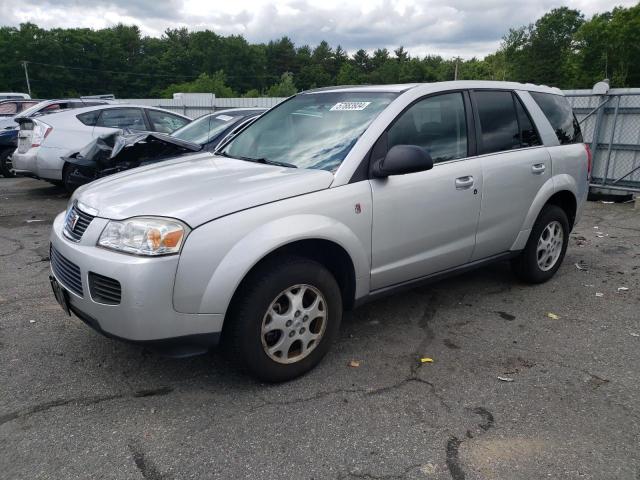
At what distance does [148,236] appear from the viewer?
8.77 ft

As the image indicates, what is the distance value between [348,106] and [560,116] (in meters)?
2.35

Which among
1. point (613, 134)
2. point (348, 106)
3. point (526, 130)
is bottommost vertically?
point (613, 134)

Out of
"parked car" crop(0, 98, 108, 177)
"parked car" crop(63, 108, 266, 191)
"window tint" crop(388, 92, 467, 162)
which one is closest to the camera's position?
"window tint" crop(388, 92, 467, 162)

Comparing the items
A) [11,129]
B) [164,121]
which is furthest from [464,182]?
[11,129]

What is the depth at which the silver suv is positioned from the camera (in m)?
2.70

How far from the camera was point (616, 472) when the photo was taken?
95.5 inches

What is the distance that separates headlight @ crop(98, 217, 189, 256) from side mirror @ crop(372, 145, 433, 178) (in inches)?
51.3

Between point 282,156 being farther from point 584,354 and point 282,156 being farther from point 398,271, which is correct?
point 584,354

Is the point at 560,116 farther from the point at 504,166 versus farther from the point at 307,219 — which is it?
the point at 307,219

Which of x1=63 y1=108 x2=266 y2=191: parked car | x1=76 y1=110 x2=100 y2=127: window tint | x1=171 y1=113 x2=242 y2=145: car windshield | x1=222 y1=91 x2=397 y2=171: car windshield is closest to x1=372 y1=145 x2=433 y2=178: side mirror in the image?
x1=222 y1=91 x2=397 y2=171: car windshield

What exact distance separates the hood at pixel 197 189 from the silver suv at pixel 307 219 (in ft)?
0.04

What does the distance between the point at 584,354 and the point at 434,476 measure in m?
1.79

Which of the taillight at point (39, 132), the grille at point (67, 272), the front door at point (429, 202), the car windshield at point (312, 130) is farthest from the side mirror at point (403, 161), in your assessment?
the taillight at point (39, 132)

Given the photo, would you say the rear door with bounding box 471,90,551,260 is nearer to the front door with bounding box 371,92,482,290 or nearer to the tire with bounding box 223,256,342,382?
the front door with bounding box 371,92,482,290
